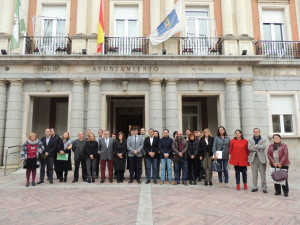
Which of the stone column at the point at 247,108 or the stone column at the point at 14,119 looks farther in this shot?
the stone column at the point at 247,108

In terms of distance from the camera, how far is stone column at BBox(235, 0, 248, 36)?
38.5 ft

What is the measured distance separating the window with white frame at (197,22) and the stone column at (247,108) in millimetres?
3651

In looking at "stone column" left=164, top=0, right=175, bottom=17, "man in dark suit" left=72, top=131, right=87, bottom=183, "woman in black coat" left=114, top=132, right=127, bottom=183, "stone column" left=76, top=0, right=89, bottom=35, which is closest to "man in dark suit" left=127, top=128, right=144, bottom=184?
"woman in black coat" left=114, top=132, right=127, bottom=183

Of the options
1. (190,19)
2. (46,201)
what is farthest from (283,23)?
Result: (46,201)

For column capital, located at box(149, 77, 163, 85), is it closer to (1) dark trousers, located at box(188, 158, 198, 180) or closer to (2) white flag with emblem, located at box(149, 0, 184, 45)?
(2) white flag with emblem, located at box(149, 0, 184, 45)

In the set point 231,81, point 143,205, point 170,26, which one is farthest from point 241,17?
point 143,205

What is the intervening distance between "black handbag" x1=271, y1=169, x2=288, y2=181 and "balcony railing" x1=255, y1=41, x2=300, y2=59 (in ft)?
27.4

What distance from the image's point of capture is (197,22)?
1249 centimetres

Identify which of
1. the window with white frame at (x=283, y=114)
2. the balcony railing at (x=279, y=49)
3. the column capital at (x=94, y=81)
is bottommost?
the window with white frame at (x=283, y=114)

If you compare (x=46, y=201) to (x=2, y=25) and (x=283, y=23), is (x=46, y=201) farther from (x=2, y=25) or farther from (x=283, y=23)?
(x=283, y=23)

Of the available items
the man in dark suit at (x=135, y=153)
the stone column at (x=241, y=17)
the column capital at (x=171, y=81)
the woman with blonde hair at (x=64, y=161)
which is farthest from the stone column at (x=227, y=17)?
the woman with blonde hair at (x=64, y=161)

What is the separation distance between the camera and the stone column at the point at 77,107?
34.9 feet

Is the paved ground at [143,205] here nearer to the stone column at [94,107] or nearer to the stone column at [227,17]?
the stone column at [94,107]

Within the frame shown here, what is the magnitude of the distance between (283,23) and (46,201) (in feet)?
48.7
